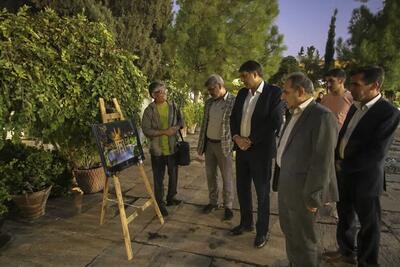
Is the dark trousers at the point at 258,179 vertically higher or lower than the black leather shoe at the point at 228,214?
higher

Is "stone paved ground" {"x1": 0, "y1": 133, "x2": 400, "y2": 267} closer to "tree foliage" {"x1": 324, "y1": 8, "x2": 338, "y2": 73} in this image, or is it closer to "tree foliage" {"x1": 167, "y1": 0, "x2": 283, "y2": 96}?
"tree foliage" {"x1": 167, "y1": 0, "x2": 283, "y2": 96}

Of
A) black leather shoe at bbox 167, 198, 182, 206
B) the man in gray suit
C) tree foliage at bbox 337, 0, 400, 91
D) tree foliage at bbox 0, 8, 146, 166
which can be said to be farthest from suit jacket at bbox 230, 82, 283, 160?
tree foliage at bbox 337, 0, 400, 91

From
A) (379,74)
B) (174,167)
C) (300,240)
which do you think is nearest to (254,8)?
(174,167)

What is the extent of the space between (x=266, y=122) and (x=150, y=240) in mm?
1865

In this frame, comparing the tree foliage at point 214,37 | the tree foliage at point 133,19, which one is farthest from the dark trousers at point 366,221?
the tree foliage at point 214,37

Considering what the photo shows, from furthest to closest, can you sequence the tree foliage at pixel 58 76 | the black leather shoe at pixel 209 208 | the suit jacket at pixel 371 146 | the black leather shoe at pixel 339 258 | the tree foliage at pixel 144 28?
the tree foliage at pixel 144 28 < the black leather shoe at pixel 209 208 < the tree foliage at pixel 58 76 < the black leather shoe at pixel 339 258 < the suit jacket at pixel 371 146

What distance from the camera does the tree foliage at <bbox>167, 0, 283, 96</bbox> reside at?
998 centimetres

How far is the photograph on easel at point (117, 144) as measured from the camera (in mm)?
3247

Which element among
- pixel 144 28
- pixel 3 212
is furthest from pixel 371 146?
pixel 144 28

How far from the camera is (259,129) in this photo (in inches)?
130

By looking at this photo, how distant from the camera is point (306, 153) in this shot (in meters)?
2.39

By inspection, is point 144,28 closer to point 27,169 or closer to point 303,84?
point 27,169

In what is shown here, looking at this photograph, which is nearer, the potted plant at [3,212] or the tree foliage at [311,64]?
the potted plant at [3,212]

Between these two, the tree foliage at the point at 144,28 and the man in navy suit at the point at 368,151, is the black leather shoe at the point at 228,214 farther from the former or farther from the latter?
the tree foliage at the point at 144,28
